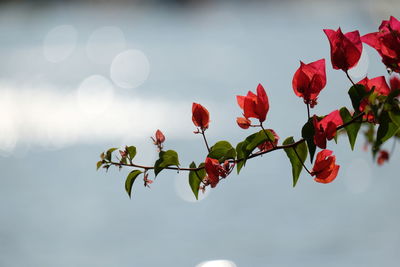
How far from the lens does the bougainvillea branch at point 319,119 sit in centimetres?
29

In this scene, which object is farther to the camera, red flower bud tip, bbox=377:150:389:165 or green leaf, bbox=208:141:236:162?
red flower bud tip, bbox=377:150:389:165

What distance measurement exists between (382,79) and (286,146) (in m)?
0.08

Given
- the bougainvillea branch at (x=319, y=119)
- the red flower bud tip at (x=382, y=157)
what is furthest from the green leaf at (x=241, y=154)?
the red flower bud tip at (x=382, y=157)

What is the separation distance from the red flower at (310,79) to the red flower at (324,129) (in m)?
0.02

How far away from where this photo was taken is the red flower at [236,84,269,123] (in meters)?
0.32

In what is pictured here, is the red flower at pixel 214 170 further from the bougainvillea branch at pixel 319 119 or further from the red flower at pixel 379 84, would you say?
the red flower at pixel 379 84

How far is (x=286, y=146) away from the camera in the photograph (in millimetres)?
307

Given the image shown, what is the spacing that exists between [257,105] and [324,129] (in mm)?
45

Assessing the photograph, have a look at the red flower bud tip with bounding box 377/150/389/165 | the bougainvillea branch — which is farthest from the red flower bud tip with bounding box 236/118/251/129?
the red flower bud tip with bounding box 377/150/389/165

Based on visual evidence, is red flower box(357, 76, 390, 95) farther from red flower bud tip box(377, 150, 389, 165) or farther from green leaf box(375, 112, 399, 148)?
red flower bud tip box(377, 150, 389, 165)

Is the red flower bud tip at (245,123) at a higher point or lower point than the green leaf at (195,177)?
higher

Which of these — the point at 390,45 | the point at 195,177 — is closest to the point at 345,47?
the point at 390,45

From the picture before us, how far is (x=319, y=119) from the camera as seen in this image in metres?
0.31

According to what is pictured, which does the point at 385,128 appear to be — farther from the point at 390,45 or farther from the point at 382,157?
the point at 382,157
